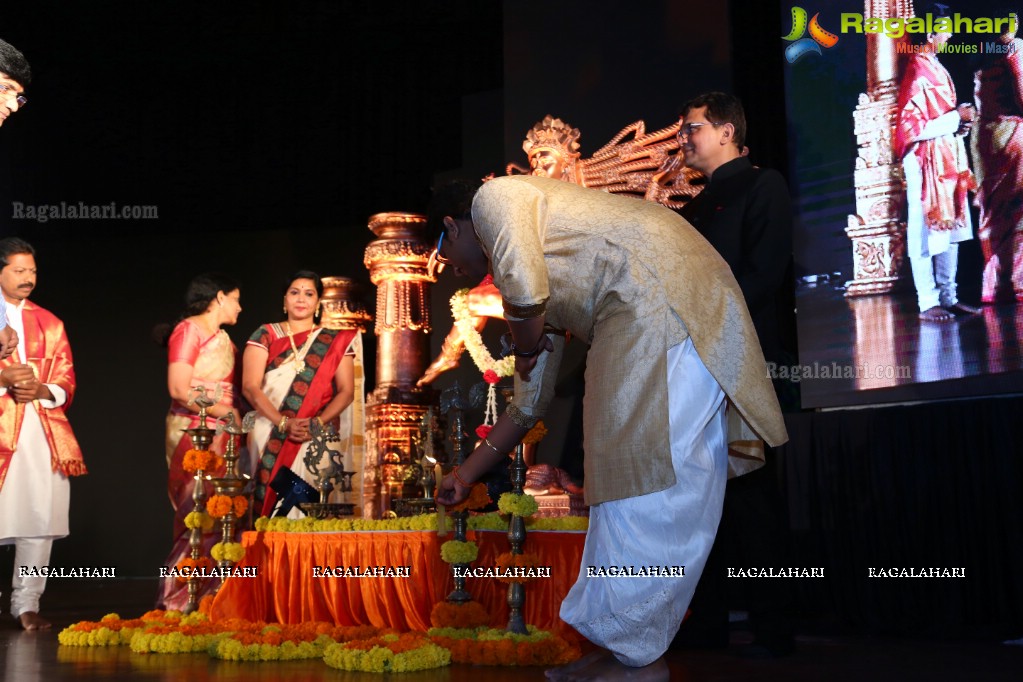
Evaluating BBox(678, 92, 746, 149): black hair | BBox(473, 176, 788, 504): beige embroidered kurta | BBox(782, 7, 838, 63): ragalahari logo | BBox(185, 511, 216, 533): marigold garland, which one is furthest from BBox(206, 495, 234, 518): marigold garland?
BBox(782, 7, 838, 63): ragalahari logo

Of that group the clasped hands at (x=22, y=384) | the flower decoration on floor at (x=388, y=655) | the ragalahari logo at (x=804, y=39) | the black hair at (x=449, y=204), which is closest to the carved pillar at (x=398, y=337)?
the clasped hands at (x=22, y=384)

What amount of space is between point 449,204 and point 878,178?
8.47 ft

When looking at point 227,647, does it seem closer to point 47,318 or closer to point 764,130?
point 47,318

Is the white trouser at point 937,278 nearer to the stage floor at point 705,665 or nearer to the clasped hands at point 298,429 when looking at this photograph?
the stage floor at point 705,665

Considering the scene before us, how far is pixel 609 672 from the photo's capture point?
2.28 m

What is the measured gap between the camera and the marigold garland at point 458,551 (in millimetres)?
3389

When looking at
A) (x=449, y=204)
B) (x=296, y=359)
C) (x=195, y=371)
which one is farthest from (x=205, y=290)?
(x=449, y=204)

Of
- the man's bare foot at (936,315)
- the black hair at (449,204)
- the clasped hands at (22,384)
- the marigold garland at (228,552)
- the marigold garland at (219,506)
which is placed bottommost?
the marigold garland at (228,552)

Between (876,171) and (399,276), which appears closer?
(876,171)

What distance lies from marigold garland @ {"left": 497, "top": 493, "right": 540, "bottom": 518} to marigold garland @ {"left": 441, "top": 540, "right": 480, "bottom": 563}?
19 cm

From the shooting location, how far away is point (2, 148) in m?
8.71

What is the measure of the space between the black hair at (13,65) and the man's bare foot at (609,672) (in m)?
2.26

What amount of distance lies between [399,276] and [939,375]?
3.34m

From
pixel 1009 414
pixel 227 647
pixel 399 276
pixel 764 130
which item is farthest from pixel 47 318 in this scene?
pixel 1009 414
